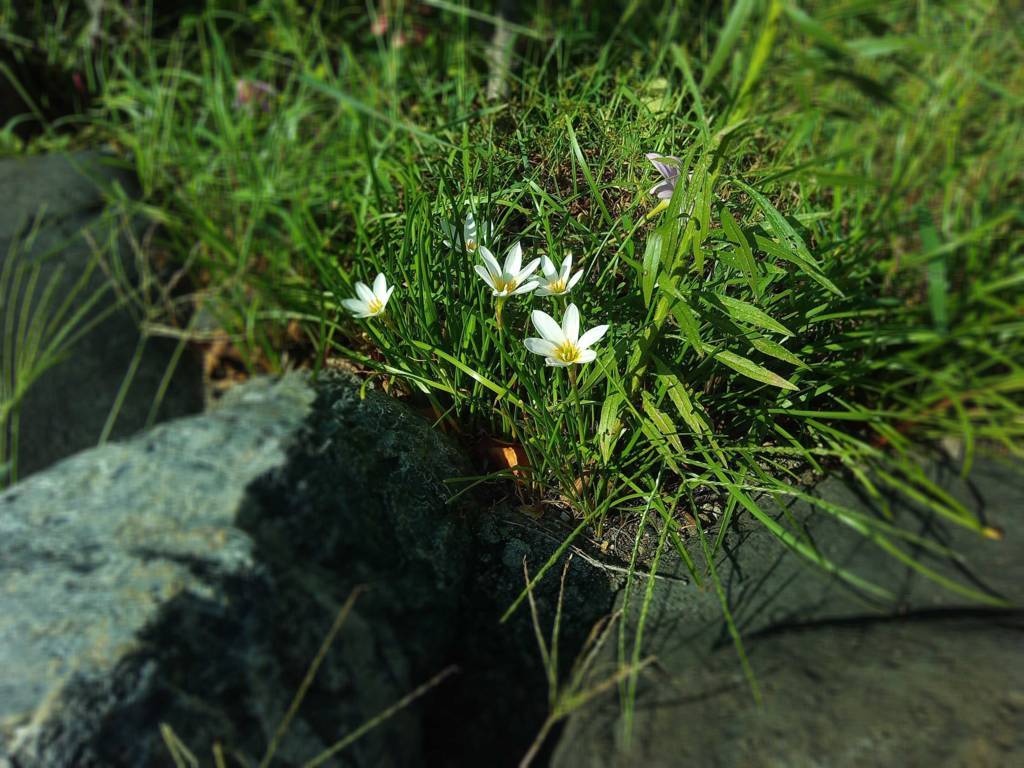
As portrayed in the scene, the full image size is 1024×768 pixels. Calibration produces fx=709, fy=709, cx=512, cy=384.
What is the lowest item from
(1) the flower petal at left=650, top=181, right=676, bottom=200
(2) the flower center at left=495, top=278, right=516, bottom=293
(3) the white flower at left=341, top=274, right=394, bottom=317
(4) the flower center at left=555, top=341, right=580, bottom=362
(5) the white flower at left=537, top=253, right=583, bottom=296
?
(3) the white flower at left=341, top=274, right=394, bottom=317

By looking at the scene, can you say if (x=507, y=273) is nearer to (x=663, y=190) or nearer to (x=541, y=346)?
(x=541, y=346)

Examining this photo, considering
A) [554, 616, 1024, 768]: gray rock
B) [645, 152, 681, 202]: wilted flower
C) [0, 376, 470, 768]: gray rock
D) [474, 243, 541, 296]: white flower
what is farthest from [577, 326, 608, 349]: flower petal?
[554, 616, 1024, 768]: gray rock

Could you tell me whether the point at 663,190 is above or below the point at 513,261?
above

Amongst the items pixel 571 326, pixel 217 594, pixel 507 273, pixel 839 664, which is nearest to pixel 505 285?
pixel 507 273

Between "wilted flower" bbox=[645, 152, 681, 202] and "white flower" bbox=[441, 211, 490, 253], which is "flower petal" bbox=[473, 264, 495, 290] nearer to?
"white flower" bbox=[441, 211, 490, 253]

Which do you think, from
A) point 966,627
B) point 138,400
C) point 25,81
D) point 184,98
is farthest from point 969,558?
point 25,81

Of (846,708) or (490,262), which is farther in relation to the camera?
(490,262)

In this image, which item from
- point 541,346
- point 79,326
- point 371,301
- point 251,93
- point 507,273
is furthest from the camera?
point 251,93

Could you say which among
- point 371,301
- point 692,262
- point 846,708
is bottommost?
point 846,708

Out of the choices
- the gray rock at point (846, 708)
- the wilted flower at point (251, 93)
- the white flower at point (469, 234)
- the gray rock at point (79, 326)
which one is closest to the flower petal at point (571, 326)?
the white flower at point (469, 234)
